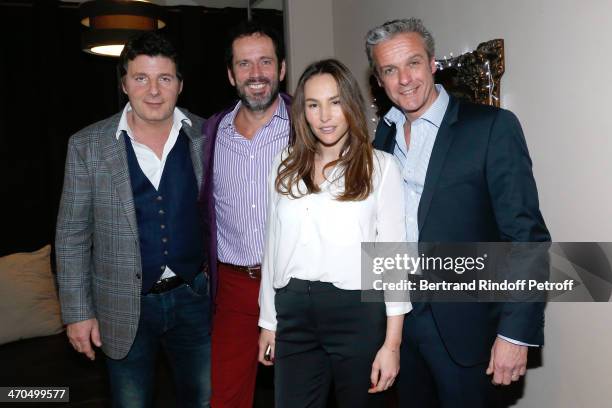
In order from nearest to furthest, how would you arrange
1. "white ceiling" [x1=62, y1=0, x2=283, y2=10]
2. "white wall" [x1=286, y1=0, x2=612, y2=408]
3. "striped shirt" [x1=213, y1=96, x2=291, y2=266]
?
"white wall" [x1=286, y1=0, x2=612, y2=408] < "striped shirt" [x1=213, y1=96, x2=291, y2=266] < "white ceiling" [x1=62, y1=0, x2=283, y2=10]

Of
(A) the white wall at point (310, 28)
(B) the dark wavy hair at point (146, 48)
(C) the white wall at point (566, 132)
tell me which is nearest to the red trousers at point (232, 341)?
(B) the dark wavy hair at point (146, 48)

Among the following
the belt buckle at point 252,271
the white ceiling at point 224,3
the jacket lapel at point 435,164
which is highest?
the white ceiling at point 224,3

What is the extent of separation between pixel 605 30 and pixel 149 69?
58.6 inches

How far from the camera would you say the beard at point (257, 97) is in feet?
7.14

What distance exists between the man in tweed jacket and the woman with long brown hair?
489 mm

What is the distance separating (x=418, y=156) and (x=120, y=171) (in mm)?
995

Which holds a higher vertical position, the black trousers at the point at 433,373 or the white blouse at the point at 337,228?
the white blouse at the point at 337,228

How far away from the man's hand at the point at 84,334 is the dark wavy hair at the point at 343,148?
2.88 ft

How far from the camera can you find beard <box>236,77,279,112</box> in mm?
2176

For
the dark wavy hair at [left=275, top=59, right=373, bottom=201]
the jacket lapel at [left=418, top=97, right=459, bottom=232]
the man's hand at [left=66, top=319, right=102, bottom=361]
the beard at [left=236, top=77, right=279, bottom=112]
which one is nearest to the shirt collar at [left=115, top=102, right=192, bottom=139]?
the beard at [left=236, top=77, right=279, bottom=112]

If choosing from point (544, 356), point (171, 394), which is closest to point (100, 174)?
point (171, 394)

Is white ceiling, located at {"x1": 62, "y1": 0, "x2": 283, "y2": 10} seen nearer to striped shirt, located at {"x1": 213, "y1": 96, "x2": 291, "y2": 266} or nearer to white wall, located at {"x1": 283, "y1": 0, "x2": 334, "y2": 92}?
white wall, located at {"x1": 283, "y1": 0, "x2": 334, "y2": 92}

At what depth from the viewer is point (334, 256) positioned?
1.63 meters

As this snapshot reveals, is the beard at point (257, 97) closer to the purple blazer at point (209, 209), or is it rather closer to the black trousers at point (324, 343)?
the purple blazer at point (209, 209)
